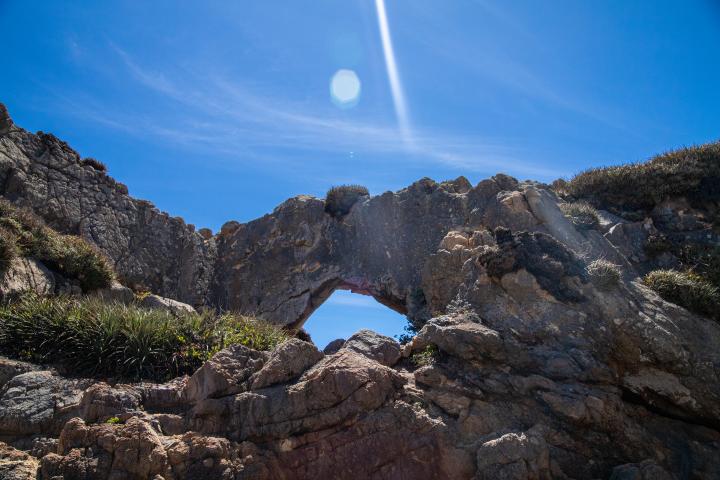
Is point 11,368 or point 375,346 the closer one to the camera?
point 11,368

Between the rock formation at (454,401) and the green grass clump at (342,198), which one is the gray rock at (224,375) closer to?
the rock formation at (454,401)

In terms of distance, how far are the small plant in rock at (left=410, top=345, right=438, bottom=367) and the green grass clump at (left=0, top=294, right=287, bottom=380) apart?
10.0ft

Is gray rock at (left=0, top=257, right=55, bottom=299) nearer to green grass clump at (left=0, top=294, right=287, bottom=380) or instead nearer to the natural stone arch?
green grass clump at (left=0, top=294, right=287, bottom=380)

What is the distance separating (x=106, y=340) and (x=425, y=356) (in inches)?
200

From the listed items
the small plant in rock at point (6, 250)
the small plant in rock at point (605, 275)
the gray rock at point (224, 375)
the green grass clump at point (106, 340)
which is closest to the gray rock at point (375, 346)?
the gray rock at point (224, 375)

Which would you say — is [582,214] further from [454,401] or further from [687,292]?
[454,401]

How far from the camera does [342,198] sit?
62.8ft

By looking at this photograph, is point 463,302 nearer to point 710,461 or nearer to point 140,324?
point 710,461

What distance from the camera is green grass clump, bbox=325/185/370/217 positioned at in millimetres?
18984

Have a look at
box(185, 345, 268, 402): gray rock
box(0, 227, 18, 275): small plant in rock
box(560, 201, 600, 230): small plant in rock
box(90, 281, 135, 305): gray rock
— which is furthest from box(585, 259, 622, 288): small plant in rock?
box(0, 227, 18, 275): small plant in rock

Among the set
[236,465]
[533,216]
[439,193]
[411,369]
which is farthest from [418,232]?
[236,465]

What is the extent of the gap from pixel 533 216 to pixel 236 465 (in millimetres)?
10422

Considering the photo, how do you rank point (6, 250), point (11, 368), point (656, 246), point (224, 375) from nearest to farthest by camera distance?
point (224, 375), point (11, 368), point (6, 250), point (656, 246)

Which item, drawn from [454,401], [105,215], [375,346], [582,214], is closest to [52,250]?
[105,215]
